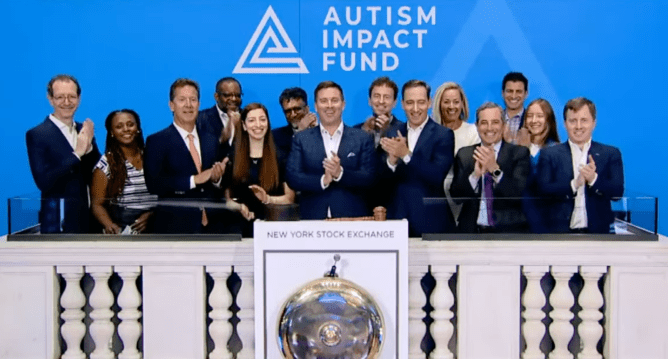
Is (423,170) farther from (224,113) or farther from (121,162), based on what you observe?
(121,162)

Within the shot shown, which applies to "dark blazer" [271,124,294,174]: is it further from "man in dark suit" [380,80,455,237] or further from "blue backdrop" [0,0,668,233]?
"man in dark suit" [380,80,455,237]

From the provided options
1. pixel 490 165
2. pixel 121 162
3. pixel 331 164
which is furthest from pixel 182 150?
pixel 490 165

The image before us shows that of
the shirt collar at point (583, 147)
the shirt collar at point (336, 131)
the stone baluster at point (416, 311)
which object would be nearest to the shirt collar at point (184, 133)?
the shirt collar at point (336, 131)

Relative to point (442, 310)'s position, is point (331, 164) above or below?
above

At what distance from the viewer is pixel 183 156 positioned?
3.54m

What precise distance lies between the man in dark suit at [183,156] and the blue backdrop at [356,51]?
2.2 inches

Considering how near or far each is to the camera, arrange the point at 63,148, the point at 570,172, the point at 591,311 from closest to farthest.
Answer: the point at 591,311 < the point at 570,172 < the point at 63,148

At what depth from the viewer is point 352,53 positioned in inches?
141

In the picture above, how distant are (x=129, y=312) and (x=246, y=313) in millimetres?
412

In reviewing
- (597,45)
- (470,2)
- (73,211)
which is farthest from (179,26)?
(597,45)

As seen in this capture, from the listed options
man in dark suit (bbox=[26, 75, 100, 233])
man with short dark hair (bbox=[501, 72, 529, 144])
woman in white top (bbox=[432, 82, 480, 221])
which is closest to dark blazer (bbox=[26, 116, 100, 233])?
man in dark suit (bbox=[26, 75, 100, 233])

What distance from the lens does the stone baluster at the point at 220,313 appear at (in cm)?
266

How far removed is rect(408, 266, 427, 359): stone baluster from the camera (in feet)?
8.64

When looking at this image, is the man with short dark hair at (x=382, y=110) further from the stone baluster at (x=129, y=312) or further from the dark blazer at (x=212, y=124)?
the stone baluster at (x=129, y=312)
